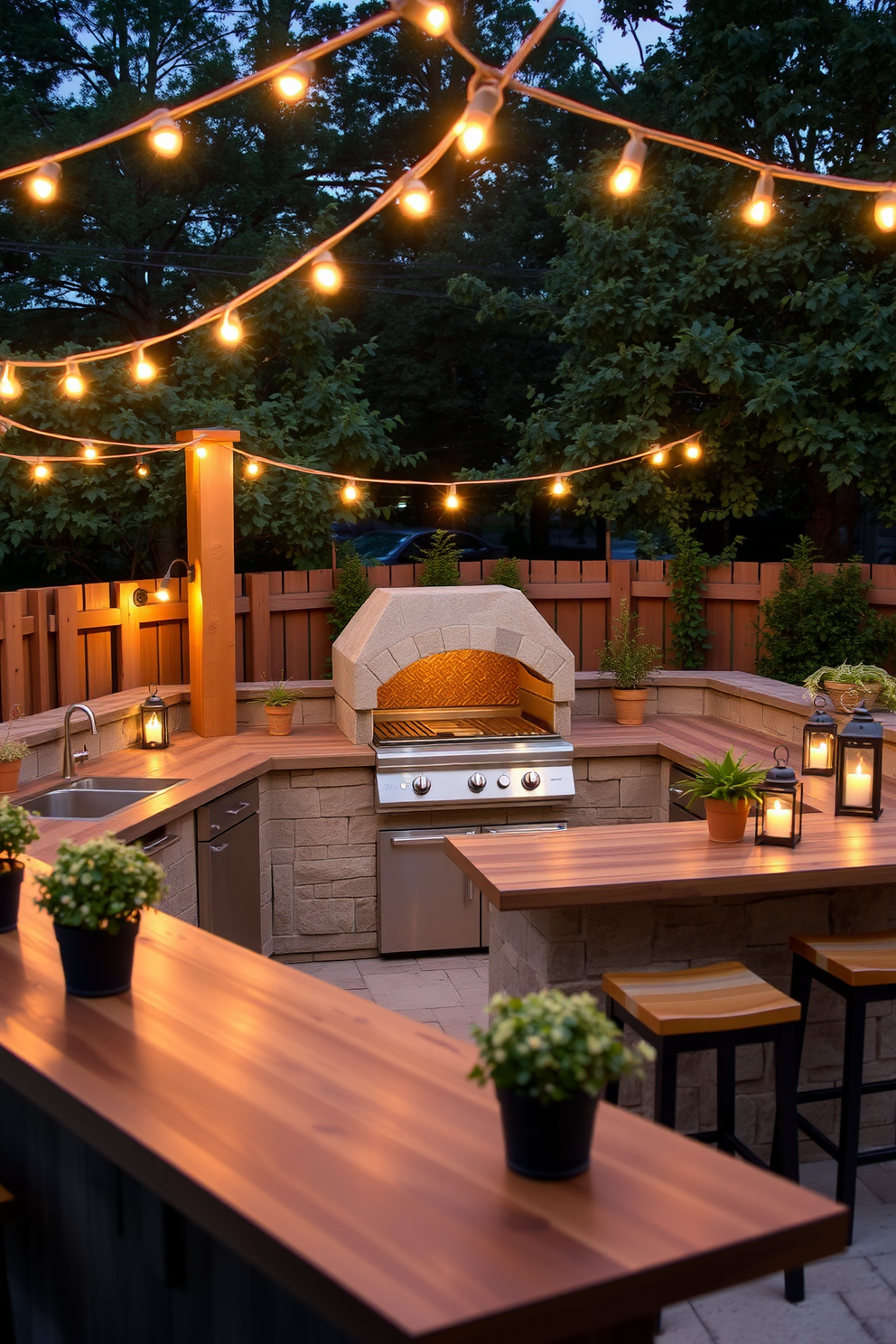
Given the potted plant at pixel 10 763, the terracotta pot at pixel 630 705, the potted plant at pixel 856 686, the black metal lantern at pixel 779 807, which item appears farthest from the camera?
the terracotta pot at pixel 630 705

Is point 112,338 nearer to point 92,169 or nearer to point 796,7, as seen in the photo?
point 92,169

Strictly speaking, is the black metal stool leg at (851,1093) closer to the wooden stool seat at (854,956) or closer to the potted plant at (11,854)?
the wooden stool seat at (854,956)

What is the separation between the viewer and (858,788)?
15.4 feet

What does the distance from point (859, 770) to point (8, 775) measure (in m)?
3.53

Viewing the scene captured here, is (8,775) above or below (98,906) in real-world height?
below

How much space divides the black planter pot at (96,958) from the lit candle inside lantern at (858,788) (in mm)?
3079

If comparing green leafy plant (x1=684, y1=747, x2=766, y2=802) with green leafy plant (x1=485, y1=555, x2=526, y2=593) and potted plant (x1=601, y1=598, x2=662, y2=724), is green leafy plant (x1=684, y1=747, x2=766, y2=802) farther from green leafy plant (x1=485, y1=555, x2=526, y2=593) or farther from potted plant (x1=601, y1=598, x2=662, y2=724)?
green leafy plant (x1=485, y1=555, x2=526, y2=593)

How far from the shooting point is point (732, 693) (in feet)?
23.6

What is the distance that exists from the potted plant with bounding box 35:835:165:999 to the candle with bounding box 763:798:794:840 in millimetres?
2354

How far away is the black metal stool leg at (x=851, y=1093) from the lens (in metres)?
3.72

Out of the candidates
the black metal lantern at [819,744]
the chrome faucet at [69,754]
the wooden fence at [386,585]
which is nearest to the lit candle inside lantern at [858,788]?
the black metal lantern at [819,744]

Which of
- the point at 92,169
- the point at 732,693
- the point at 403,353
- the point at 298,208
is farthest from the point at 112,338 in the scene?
the point at 732,693

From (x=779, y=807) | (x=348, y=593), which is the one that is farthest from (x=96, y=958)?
(x=348, y=593)

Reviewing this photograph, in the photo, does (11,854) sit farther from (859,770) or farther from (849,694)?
(849,694)
